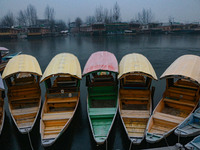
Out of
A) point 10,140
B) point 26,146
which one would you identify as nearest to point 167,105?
point 26,146

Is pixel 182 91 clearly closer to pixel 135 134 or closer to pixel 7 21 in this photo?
pixel 135 134

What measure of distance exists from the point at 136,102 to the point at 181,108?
256cm

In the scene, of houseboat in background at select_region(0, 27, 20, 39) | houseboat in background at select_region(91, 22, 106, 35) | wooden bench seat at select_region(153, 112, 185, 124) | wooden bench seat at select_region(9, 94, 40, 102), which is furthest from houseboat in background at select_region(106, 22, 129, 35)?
wooden bench seat at select_region(153, 112, 185, 124)

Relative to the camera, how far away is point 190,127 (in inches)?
277

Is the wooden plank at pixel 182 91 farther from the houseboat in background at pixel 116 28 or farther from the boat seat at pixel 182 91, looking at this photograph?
the houseboat in background at pixel 116 28

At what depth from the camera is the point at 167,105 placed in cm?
926

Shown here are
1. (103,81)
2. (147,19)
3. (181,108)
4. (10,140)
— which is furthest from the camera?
(147,19)

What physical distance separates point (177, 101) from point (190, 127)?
201 cm

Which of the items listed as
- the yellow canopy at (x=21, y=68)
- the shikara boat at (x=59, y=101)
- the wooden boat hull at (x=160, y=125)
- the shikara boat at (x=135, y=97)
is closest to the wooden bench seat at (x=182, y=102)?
the shikara boat at (x=135, y=97)

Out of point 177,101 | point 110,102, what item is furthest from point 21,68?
point 177,101

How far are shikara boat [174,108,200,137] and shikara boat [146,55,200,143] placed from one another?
0.30 metres

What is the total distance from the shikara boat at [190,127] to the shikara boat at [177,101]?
297 mm

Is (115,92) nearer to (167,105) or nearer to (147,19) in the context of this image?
(167,105)

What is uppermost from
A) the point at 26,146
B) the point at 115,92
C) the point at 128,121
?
the point at 115,92
